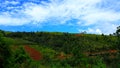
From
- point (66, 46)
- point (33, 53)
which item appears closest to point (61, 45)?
point (66, 46)

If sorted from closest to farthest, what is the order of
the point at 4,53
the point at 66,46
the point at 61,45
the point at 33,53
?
the point at 4,53 → the point at 33,53 → the point at 66,46 → the point at 61,45

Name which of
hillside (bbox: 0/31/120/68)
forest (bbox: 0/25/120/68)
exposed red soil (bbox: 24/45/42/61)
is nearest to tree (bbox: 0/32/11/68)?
forest (bbox: 0/25/120/68)

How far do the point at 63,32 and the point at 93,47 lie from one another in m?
20.1

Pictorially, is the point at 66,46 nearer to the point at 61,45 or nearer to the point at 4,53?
the point at 61,45

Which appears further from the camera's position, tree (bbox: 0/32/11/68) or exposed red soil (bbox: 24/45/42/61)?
exposed red soil (bbox: 24/45/42/61)

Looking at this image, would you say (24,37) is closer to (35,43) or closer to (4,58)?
(35,43)

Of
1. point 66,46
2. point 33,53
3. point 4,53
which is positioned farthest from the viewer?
point 66,46

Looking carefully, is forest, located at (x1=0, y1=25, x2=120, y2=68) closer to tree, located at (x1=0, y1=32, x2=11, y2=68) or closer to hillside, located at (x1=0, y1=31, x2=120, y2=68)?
hillside, located at (x1=0, y1=31, x2=120, y2=68)

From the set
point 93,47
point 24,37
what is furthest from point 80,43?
point 24,37

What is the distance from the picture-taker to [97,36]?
109m

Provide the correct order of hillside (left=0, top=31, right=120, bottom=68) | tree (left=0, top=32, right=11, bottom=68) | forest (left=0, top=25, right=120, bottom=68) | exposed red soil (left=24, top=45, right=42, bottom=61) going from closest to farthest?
tree (left=0, top=32, right=11, bottom=68) → forest (left=0, top=25, right=120, bottom=68) → hillside (left=0, top=31, right=120, bottom=68) → exposed red soil (left=24, top=45, right=42, bottom=61)

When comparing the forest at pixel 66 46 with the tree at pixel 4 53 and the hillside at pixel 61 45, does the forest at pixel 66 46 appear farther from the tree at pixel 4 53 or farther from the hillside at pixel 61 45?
the tree at pixel 4 53

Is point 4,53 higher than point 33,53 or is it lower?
A: higher

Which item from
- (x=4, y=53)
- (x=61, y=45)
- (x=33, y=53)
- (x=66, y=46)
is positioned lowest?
(x=33, y=53)
